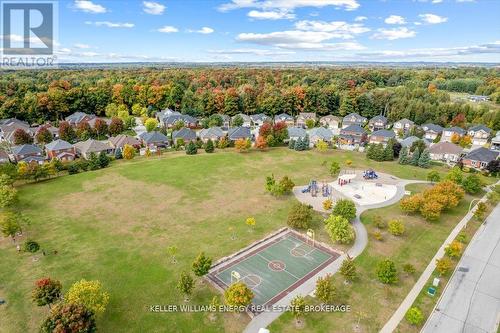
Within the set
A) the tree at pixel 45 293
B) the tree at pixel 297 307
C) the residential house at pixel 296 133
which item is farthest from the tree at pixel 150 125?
the tree at pixel 297 307

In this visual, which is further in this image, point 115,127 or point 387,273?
point 115,127

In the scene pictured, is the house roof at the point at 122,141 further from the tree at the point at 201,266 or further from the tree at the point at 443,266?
the tree at the point at 443,266

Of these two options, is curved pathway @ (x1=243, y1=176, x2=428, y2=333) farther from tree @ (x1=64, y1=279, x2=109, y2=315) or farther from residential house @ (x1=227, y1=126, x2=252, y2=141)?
residential house @ (x1=227, y1=126, x2=252, y2=141)

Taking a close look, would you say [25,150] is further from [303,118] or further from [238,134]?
[303,118]

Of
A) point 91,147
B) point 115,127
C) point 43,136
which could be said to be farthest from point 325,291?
point 43,136

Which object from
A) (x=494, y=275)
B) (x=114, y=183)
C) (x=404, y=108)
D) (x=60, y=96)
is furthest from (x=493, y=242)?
(x=60, y=96)

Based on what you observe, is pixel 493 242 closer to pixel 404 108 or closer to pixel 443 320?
pixel 443 320

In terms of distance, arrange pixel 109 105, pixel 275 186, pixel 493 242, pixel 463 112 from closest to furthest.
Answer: pixel 493 242 → pixel 275 186 → pixel 463 112 → pixel 109 105
